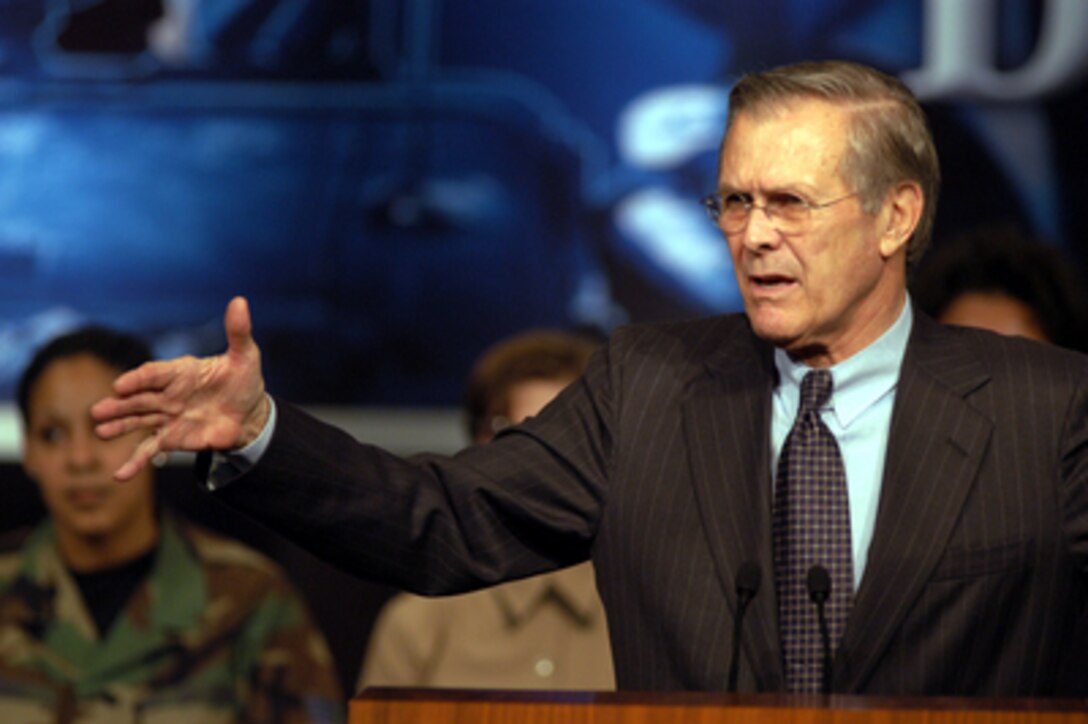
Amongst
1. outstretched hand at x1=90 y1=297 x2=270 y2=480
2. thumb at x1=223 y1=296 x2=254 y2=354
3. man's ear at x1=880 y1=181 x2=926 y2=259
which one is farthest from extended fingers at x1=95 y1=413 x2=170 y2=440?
man's ear at x1=880 y1=181 x2=926 y2=259

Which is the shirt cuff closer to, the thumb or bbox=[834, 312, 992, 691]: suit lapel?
the thumb

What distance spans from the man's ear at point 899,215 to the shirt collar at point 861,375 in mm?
99

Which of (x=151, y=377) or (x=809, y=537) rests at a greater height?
(x=151, y=377)

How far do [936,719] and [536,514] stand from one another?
625 mm

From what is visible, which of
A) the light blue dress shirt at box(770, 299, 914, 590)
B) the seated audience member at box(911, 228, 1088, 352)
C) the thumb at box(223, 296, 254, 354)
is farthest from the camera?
the seated audience member at box(911, 228, 1088, 352)

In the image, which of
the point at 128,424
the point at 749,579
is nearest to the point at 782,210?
the point at 749,579

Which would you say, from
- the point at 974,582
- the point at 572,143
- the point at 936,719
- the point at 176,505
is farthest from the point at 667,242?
the point at 936,719

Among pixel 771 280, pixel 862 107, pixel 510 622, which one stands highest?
pixel 862 107

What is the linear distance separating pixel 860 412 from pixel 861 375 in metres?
0.05

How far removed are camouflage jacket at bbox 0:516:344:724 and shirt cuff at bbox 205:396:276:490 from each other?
170cm

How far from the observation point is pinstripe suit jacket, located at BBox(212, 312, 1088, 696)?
5.71ft

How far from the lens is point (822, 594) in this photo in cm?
166

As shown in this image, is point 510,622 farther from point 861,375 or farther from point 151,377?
point 151,377

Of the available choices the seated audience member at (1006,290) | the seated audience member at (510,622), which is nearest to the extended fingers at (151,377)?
the seated audience member at (510,622)
